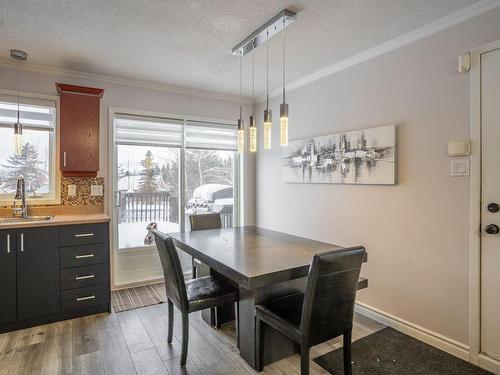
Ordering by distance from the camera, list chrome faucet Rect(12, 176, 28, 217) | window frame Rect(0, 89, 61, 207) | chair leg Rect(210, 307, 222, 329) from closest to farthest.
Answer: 1. chair leg Rect(210, 307, 222, 329)
2. chrome faucet Rect(12, 176, 28, 217)
3. window frame Rect(0, 89, 61, 207)

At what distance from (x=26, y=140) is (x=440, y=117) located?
3950mm

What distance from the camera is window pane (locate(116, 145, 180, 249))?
147 inches

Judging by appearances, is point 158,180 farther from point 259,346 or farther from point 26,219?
point 259,346

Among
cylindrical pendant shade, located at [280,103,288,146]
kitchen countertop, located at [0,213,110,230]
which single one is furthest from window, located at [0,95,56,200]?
cylindrical pendant shade, located at [280,103,288,146]

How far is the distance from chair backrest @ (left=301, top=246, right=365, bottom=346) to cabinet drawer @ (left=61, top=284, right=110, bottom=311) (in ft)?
7.18

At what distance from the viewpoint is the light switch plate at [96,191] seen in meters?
3.45

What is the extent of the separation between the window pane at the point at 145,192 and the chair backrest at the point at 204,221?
90 cm

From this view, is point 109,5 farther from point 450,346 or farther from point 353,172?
point 450,346

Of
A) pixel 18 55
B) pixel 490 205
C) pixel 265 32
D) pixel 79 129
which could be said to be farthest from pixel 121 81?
pixel 490 205

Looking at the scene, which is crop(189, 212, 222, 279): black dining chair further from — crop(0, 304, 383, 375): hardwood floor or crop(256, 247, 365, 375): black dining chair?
crop(256, 247, 365, 375): black dining chair

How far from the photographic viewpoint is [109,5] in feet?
6.89

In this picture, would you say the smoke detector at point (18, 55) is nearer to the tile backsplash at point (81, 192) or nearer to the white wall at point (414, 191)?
the tile backsplash at point (81, 192)

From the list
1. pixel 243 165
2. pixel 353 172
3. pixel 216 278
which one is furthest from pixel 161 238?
pixel 243 165

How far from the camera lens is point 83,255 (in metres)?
2.89
